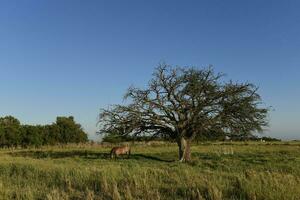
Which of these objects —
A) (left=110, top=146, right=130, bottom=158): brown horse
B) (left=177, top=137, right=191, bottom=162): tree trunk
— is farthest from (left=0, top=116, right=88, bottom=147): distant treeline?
(left=177, top=137, right=191, bottom=162): tree trunk

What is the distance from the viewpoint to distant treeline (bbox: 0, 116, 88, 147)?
233ft

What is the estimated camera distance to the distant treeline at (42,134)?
233ft

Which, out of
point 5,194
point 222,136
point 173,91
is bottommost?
point 5,194

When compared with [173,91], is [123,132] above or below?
below

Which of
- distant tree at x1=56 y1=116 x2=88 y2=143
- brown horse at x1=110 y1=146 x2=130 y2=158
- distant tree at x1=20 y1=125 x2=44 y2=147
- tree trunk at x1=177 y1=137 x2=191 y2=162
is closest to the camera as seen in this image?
tree trunk at x1=177 y1=137 x2=191 y2=162

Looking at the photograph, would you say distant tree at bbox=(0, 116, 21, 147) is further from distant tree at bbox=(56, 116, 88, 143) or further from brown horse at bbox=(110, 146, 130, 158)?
brown horse at bbox=(110, 146, 130, 158)

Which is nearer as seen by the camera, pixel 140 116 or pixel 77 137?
pixel 140 116

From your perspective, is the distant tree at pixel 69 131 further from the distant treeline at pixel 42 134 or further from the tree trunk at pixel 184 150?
the tree trunk at pixel 184 150

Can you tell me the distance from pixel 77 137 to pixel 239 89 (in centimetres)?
5002

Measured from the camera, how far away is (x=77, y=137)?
80.7 m

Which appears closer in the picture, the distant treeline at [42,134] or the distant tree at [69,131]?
the distant treeline at [42,134]

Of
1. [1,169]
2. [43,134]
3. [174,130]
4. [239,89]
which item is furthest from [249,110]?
[43,134]

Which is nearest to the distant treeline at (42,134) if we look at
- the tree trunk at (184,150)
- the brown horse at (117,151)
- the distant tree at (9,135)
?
the distant tree at (9,135)

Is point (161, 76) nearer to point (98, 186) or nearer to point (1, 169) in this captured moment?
point (1, 169)
